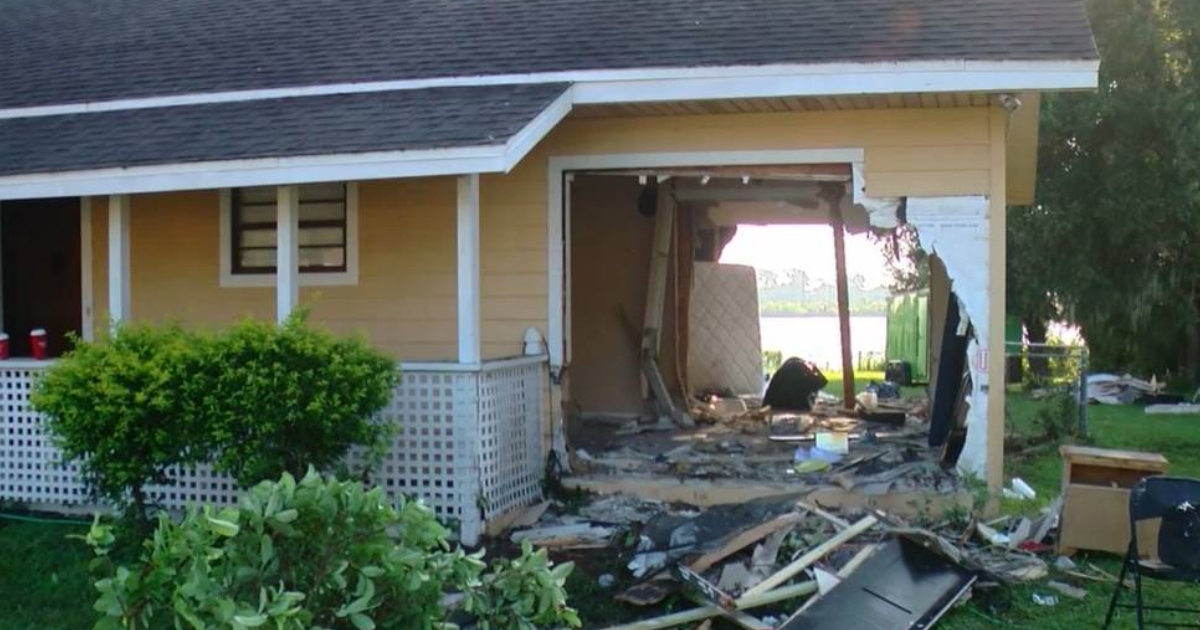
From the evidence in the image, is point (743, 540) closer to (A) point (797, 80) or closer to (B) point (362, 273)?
(A) point (797, 80)

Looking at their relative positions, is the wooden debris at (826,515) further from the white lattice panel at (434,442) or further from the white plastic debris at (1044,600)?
the white lattice panel at (434,442)

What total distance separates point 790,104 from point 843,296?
5.30 m

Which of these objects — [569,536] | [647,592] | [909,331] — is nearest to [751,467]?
[569,536]

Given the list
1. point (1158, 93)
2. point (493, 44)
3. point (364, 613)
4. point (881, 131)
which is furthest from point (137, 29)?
point (1158, 93)

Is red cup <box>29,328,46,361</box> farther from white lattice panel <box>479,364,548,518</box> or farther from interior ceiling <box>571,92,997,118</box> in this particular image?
interior ceiling <box>571,92,997,118</box>

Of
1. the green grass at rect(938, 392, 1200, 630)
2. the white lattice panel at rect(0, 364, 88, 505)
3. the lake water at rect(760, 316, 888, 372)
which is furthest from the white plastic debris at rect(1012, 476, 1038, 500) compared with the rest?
the lake water at rect(760, 316, 888, 372)

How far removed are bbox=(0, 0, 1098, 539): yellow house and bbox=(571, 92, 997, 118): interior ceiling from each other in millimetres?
30

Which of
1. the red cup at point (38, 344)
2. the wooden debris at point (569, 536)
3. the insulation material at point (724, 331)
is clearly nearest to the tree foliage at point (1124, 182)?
the insulation material at point (724, 331)

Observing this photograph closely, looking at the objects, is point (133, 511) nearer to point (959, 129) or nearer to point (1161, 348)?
point (959, 129)

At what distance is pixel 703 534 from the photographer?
6926 mm

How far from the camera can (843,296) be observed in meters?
13.6

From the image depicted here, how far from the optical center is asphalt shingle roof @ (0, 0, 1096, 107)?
332 inches

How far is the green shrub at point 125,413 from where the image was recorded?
6.98 metres

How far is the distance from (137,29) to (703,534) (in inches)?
338
